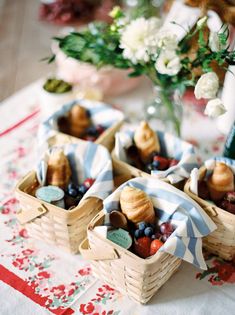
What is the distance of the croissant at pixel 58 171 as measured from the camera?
98cm

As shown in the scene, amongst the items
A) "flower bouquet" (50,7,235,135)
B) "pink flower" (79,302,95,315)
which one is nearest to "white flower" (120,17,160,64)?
"flower bouquet" (50,7,235,135)

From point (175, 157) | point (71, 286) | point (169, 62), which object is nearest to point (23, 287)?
point (71, 286)

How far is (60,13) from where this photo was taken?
1.96 m

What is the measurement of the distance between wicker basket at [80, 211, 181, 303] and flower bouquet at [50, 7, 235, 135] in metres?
0.30

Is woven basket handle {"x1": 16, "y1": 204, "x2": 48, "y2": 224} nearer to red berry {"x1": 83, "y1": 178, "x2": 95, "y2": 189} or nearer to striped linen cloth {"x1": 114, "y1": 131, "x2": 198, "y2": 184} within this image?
red berry {"x1": 83, "y1": 178, "x2": 95, "y2": 189}

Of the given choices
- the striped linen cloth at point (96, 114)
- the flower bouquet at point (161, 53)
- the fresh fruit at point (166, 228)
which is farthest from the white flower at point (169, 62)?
the fresh fruit at point (166, 228)

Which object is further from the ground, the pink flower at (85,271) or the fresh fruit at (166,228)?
the fresh fruit at (166,228)

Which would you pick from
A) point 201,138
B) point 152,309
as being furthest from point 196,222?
point 201,138

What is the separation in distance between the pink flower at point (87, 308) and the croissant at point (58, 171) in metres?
0.25

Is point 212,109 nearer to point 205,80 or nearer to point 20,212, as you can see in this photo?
point 205,80

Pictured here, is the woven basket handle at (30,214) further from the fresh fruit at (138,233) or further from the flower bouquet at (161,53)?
the flower bouquet at (161,53)

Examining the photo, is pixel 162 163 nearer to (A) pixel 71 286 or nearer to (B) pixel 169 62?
(B) pixel 169 62

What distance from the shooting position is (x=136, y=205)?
0.86m

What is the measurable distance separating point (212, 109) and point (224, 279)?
0.33 m
